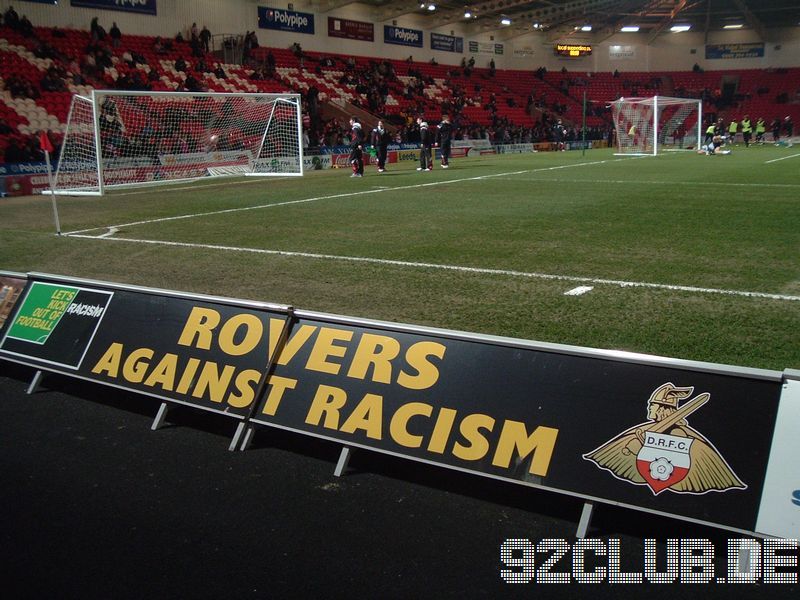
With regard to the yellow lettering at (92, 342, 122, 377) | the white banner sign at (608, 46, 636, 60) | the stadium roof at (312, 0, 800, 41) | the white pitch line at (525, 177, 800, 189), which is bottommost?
the white pitch line at (525, 177, 800, 189)

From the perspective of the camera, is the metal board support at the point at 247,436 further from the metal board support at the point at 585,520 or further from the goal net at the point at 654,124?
the goal net at the point at 654,124

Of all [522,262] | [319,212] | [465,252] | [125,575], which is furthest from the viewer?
[319,212]

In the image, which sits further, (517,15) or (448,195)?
(517,15)

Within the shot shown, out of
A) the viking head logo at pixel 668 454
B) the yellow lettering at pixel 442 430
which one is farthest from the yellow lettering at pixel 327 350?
the viking head logo at pixel 668 454

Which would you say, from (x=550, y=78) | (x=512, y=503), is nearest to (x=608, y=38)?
(x=550, y=78)

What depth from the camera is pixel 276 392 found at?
441 centimetres

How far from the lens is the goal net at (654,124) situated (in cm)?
3771

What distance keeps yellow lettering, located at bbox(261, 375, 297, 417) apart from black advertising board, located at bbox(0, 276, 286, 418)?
0.12 m

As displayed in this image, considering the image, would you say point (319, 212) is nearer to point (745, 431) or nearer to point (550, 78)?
point (745, 431)

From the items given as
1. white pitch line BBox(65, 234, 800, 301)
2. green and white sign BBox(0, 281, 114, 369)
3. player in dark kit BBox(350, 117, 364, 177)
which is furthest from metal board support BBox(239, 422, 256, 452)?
player in dark kit BBox(350, 117, 364, 177)

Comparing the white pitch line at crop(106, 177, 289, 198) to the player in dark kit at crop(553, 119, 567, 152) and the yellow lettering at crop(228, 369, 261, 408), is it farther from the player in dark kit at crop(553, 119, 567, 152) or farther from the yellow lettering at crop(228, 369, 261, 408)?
the player in dark kit at crop(553, 119, 567, 152)

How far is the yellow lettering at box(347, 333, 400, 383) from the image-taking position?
4098mm

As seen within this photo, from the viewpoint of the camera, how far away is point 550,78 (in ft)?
197

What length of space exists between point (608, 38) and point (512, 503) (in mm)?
63937
